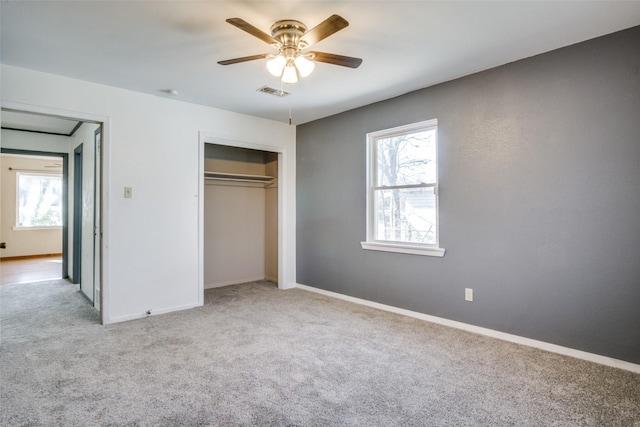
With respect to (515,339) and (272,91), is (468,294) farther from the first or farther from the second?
(272,91)

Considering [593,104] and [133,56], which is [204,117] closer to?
[133,56]

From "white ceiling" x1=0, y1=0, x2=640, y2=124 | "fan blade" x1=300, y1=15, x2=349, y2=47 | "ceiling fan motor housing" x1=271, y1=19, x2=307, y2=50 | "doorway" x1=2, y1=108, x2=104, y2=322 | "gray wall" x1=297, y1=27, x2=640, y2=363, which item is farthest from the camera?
"doorway" x1=2, y1=108, x2=104, y2=322

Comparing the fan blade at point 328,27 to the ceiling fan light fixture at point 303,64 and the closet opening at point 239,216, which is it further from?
the closet opening at point 239,216

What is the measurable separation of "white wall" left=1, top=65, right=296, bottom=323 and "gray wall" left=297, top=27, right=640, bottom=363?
2.35 m

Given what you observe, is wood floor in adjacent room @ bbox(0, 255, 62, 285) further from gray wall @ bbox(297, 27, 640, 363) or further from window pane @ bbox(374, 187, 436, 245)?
gray wall @ bbox(297, 27, 640, 363)

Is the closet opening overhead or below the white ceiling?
below

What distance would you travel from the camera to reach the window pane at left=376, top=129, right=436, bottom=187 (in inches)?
147

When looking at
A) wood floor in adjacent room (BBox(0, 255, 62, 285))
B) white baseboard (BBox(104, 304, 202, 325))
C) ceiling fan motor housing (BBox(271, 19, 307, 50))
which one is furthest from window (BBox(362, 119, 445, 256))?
wood floor in adjacent room (BBox(0, 255, 62, 285))

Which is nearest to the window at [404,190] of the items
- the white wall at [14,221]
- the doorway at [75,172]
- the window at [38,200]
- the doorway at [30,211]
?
the doorway at [75,172]

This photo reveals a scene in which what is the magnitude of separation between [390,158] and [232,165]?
2.68 metres

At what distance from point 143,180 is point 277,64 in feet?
7.73

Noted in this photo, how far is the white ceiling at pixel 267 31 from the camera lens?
7.37 feet

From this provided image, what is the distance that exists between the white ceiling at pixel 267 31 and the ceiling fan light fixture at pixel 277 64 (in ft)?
0.93

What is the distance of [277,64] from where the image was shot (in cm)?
234
